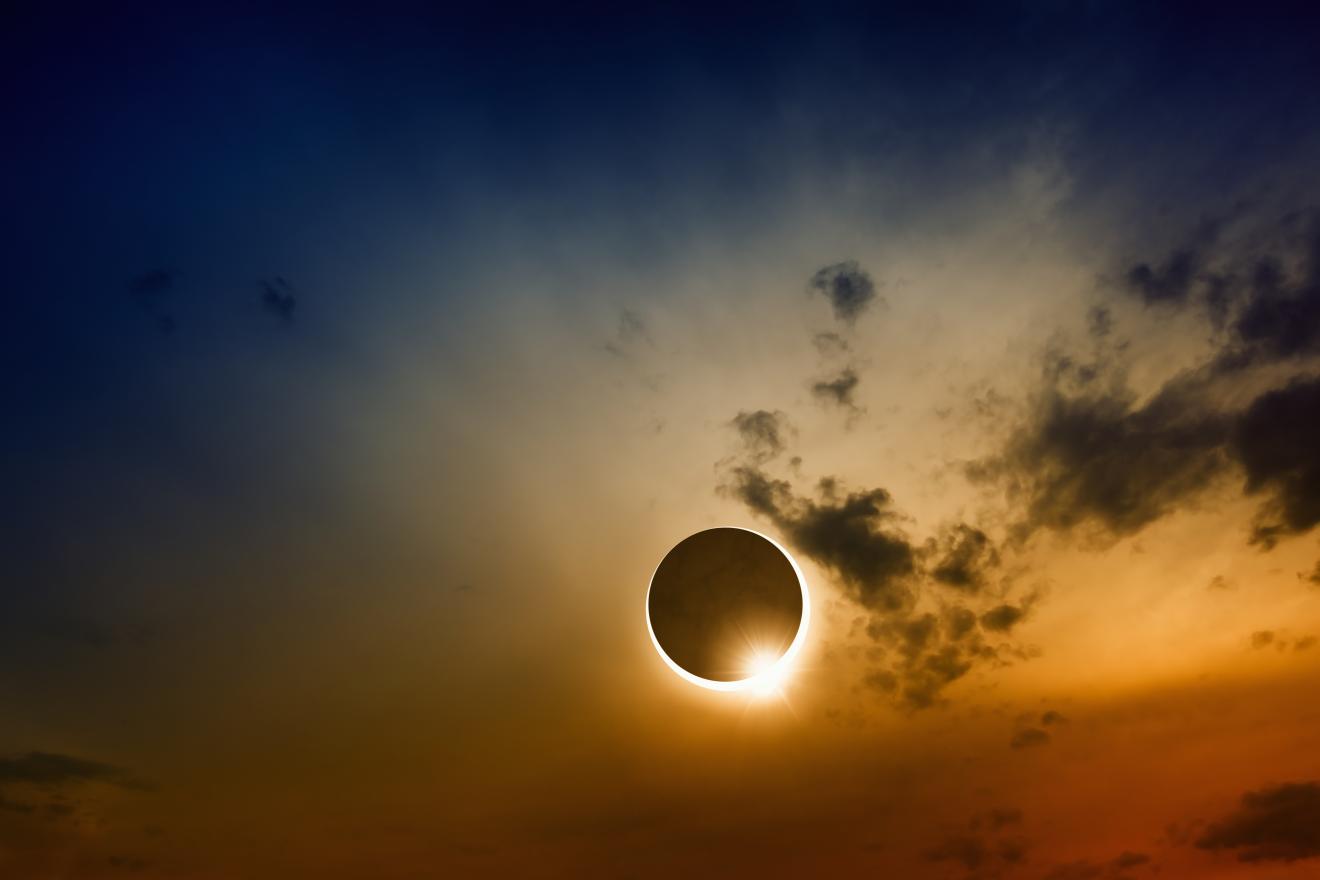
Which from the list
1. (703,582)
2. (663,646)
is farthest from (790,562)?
(663,646)

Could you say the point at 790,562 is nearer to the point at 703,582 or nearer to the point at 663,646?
the point at 703,582

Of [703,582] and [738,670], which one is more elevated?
[703,582]

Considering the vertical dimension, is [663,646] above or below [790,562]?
below

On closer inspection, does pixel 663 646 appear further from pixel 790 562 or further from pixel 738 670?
pixel 790 562

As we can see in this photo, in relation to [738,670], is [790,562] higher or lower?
higher
